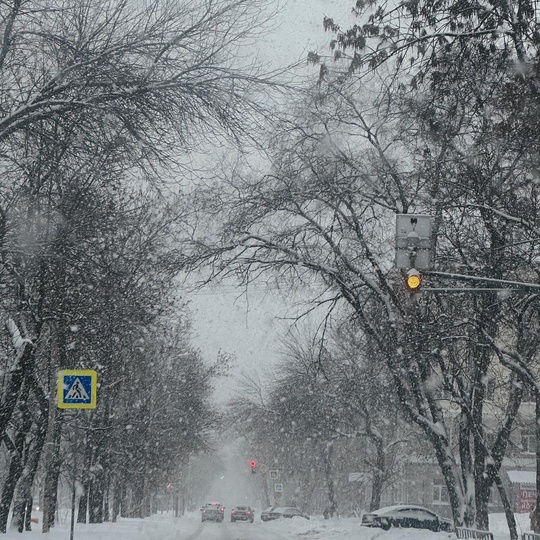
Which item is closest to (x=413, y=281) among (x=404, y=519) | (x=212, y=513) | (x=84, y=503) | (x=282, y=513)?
(x=404, y=519)

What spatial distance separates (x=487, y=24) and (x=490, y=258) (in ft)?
24.6

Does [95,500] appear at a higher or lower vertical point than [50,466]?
lower

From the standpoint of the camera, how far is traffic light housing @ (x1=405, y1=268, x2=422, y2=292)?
11.5m

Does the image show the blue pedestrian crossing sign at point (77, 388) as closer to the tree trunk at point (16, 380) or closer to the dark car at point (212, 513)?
the tree trunk at point (16, 380)

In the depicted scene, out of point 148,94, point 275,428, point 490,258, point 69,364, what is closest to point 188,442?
point 275,428

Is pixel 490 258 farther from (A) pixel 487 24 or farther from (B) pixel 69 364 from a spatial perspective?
(B) pixel 69 364

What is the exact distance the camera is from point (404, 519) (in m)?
34.0

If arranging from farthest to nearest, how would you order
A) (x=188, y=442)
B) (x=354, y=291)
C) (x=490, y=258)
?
1. (x=188, y=442)
2. (x=354, y=291)
3. (x=490, y=258)

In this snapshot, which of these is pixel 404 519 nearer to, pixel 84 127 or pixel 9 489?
pixel 9 489

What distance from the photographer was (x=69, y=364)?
22891mm

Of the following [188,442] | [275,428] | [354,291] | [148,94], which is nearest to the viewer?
[148,94]

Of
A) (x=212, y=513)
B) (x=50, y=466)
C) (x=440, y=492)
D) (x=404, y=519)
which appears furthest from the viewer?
Answer: (x=440, y=492)

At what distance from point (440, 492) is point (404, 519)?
3432cm

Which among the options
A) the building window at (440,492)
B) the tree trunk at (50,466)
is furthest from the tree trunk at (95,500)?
the building window at (440,492)
